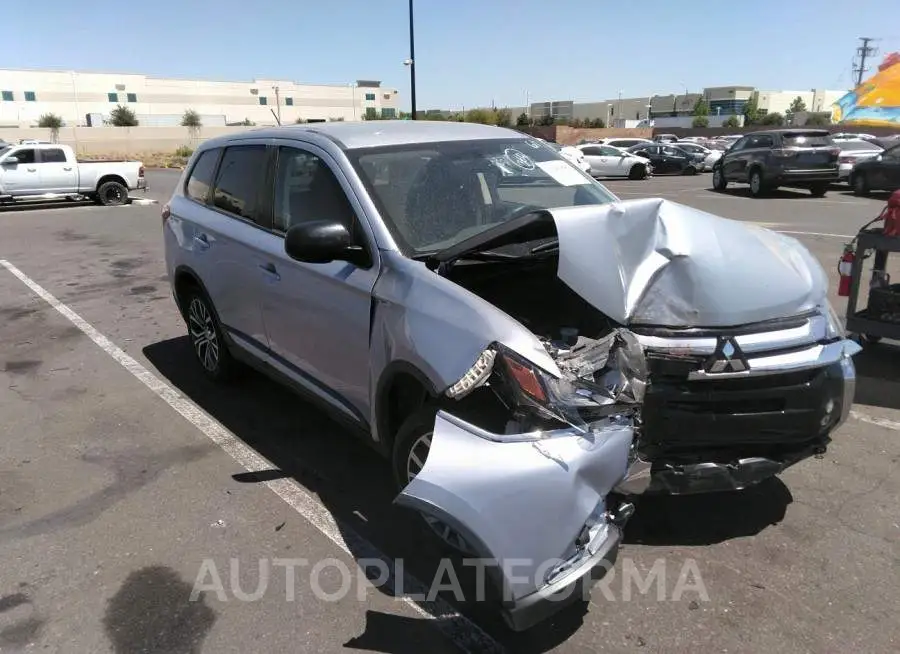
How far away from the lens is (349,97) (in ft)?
379

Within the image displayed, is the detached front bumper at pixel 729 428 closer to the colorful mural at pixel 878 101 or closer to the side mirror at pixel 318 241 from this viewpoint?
the side mirror at pixel 318 241

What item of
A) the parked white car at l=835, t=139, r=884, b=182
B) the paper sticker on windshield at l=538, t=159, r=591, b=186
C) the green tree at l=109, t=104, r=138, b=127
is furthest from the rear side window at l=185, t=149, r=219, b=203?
the green tree at l=109, t=104, r=138, b=127

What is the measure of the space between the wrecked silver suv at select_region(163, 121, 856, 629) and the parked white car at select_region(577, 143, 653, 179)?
25.3 m

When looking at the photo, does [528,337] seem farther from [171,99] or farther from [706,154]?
[171,99]

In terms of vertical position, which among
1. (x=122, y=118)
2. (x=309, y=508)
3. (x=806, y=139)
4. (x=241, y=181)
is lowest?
(x=309, y=508)

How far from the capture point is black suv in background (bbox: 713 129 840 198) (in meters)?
19.1

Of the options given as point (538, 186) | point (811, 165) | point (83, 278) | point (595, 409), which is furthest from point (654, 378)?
point (811, 165)

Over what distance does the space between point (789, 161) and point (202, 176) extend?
712 inches

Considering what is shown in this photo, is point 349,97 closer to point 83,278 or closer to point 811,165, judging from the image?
point 811,165

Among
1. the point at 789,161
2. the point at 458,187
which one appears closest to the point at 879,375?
the point at 458,187

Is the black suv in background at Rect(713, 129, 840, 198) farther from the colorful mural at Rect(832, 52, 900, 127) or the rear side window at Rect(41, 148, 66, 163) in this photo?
the rear side window at Rect(41, 148, 66, 163)

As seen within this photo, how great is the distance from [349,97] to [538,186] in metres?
119

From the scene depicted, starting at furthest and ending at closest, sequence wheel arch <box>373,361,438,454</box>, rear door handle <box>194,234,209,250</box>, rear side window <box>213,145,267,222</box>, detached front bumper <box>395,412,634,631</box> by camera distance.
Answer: rear door handle <box>194,234,209,250</box> → rear side window <box>213,145,267,222</box> → wheel arch <box>373,361,438,454</box> → detached front bumper <box>395,412,634,631</box>

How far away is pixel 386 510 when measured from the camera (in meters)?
3.54
